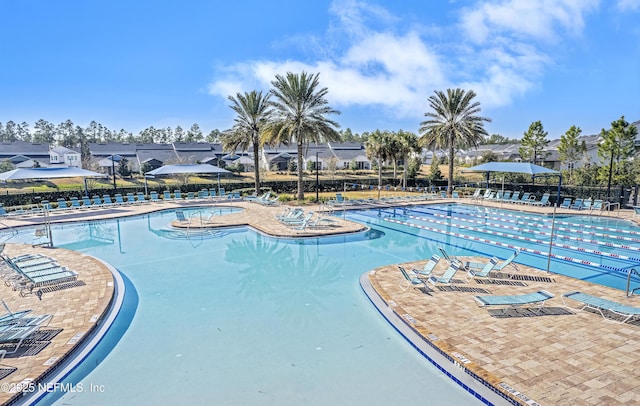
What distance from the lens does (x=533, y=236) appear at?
1645cm

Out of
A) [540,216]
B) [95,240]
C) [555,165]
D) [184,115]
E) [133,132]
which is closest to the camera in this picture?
[95,240]

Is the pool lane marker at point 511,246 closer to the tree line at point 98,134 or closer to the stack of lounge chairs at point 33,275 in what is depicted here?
the stack of lounge chairs at point 33,275

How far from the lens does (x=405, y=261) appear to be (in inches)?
500

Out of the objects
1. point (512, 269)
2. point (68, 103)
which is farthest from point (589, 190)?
point (68, 103)

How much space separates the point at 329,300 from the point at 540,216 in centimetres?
1770

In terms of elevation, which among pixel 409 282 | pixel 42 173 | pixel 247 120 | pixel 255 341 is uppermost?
pixel 247 120

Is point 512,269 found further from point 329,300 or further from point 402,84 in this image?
point 402,84

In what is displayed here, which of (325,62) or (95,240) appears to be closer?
(95,240)

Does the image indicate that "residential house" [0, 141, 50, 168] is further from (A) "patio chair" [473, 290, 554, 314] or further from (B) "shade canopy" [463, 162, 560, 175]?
(A) "patio chair" [473, 290, 554, 314]

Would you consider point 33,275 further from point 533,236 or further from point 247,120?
point 247,120

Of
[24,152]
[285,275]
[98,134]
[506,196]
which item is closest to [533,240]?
[285,275]

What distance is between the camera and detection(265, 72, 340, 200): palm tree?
23.3m

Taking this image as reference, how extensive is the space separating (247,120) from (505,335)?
78.4 ft

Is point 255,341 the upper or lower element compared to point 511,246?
lower
